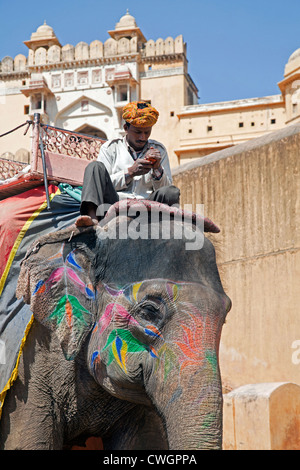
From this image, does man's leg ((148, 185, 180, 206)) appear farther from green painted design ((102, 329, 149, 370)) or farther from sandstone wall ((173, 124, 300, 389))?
sandstone wall ((173, 124, 300, 389))

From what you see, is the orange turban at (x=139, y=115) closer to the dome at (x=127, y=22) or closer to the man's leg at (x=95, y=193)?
the man's leg at (x=95, y=193)

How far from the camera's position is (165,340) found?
8.83 feet

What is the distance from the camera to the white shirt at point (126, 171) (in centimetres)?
333

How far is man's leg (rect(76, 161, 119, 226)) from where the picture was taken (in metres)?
3.11

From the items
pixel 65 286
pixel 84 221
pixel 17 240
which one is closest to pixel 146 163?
pixel 84 221

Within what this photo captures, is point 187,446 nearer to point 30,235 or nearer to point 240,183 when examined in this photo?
point 30,235

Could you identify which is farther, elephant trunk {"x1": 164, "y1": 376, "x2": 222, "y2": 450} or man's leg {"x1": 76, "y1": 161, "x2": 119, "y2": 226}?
man's leg {"x1": 76, "y1": 161, "x2": 119, "y2": 226}

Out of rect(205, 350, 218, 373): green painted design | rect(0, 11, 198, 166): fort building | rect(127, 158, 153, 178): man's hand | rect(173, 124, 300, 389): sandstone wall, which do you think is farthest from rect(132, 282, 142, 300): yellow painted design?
rect(0, 11, 198, 166): fort building

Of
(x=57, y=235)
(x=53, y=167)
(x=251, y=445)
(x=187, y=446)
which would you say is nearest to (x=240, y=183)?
(x=251, y=445)

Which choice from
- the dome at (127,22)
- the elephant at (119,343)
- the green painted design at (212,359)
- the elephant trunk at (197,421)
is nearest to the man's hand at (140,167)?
the elephant at (119,343)

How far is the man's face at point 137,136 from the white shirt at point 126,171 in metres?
0.02

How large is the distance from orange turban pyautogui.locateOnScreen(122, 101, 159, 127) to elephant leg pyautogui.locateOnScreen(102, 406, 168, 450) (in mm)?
1308

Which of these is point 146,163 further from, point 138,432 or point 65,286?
point 138,432

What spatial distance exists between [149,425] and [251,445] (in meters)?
3.73
